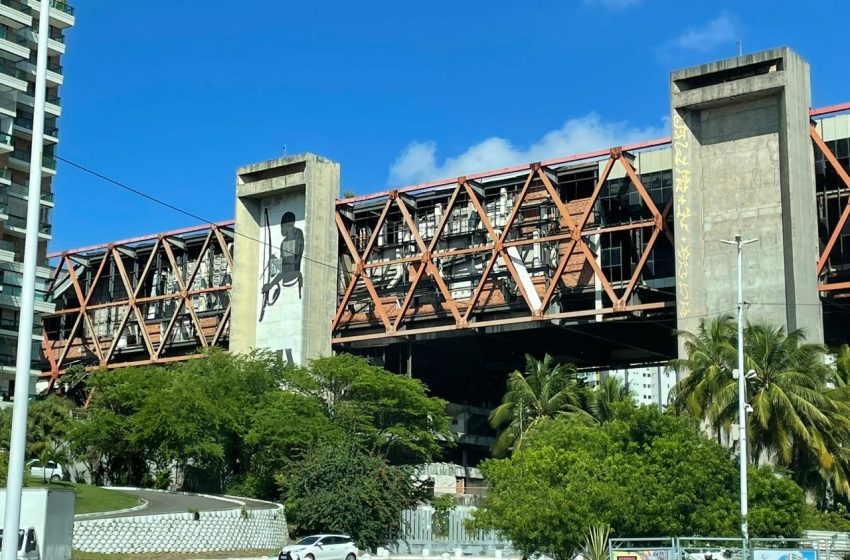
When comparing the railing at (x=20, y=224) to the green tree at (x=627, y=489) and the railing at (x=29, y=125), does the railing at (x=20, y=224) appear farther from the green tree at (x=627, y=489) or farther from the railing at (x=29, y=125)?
the green tree at (x=627, y=489)

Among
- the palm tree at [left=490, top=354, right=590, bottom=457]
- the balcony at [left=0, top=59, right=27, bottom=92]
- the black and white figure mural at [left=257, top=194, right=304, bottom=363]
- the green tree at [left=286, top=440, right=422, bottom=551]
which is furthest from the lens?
the black and white figure mural at [left=257, top=194, right=304, bottom=363]

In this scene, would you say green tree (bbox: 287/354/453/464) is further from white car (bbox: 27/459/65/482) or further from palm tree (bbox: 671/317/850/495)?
palm tree (bbox: 671/317/850/495)

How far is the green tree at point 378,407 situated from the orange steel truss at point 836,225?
2683 centimetres

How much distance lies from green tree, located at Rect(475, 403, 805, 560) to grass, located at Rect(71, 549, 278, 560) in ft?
53.4

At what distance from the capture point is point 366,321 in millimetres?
91125

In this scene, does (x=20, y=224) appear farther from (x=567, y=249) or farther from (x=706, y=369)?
(x=706, y=369)

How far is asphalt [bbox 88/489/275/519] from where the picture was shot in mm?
56784

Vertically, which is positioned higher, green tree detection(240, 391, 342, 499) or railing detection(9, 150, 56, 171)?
railing detection(9, 150, 56, 171)

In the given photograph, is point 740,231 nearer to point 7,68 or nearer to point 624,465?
point 624,465

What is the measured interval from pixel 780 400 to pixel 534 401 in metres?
29.2

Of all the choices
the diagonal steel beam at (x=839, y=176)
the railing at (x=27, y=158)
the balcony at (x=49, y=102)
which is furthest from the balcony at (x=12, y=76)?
the diagonal steel beam at (x=839, y=176)

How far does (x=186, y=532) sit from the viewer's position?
54812mm

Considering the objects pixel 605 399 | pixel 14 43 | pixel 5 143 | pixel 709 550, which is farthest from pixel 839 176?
pixel 14 43

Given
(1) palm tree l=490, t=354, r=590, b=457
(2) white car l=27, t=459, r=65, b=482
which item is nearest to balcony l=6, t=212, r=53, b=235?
(2) white car l=27, t=459, r=65, b=482
